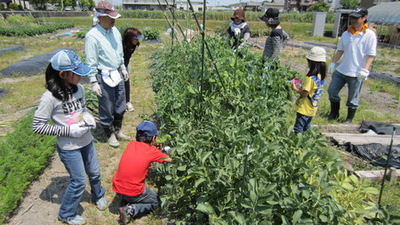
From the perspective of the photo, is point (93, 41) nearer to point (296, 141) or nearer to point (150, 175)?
point (150, 175)

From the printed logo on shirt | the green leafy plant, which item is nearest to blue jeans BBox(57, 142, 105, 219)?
the printed logo on shirt

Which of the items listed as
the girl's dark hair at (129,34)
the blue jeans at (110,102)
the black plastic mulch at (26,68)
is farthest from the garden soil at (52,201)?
the black plastic mulch at (26,68)

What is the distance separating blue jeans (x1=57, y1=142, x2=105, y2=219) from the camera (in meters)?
2.13

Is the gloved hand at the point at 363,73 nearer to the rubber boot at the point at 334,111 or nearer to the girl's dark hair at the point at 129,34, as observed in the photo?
the rubber boot at the point at 334,111

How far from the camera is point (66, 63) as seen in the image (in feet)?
6.36

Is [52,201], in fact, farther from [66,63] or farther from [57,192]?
[66,63]

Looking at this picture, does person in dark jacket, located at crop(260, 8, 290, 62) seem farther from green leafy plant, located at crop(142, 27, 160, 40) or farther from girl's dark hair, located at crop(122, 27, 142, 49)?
green leafy plant, located at crop(142, 27, 160, 40)

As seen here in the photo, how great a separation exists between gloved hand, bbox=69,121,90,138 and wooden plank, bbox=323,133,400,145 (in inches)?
116

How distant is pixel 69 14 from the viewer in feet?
129

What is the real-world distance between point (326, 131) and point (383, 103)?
2.50 m

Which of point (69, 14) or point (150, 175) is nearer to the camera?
point (150, 175)

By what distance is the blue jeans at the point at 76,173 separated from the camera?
2.13m

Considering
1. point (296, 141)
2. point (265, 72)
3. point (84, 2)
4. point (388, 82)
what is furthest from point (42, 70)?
point (84, 2)

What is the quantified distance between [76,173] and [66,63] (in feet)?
2.72
